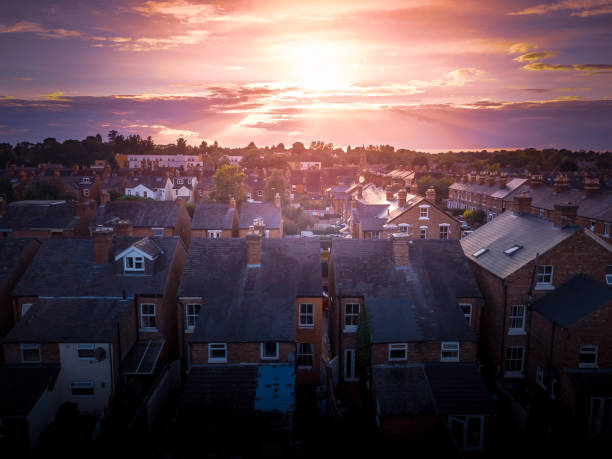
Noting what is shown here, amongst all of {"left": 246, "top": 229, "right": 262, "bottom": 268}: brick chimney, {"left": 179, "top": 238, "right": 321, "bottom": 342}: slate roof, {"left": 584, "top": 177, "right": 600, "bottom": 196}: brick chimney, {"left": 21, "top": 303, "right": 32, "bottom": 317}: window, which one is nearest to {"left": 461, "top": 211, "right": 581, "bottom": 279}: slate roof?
{"left": 179, "top": 238, "right": 321, "bottom": 342}: slate roof

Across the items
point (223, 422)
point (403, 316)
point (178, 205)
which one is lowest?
point (223, 422)

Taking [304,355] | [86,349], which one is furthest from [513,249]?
[86,349]

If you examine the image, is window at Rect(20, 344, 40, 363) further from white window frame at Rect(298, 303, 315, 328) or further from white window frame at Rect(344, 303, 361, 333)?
white window frame at Rect(344, 303, 361, 333)

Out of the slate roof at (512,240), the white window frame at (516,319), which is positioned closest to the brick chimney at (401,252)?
the slate roof at (512,240)

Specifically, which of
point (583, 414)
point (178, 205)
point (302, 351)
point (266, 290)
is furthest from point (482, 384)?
point (178, 205)

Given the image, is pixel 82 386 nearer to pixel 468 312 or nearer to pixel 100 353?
pixel 100 353

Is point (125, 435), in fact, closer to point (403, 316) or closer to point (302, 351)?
point (302, 351)
